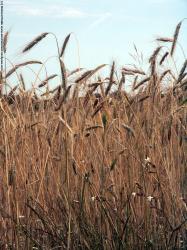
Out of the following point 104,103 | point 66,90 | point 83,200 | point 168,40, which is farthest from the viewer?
point 168,40

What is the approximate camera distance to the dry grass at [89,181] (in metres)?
2.47

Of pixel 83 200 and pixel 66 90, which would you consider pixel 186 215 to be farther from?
pixel 66 90

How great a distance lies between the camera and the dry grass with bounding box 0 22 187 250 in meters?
2.47

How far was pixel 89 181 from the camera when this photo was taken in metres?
2.44

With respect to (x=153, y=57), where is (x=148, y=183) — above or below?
below

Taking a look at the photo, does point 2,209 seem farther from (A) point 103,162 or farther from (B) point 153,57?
(B) point 153,57

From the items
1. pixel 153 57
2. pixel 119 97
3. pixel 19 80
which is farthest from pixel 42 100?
pixel 153 57

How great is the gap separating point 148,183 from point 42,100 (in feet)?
2.66

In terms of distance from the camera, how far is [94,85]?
2662 mm

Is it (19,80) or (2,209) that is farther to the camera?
(19,80)

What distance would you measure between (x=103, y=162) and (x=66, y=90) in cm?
42

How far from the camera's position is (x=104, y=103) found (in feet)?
8.87

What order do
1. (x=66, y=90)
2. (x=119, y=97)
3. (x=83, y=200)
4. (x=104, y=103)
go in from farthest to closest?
1. (x=119, y=97)
2. (x=104, y=103)
3. (x=83, y=200)
4. (x=66, y=90)

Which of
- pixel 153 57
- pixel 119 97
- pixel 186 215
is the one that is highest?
pixel 153 57
